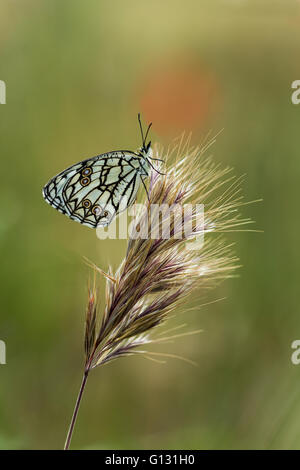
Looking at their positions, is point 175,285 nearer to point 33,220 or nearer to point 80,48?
point 33,220

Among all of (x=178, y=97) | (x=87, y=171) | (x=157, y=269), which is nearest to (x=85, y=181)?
(x=87, y=171)

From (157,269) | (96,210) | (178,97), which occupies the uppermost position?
(178,97)

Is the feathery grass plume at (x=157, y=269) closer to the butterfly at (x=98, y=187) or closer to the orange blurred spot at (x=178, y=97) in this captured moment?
the butterfly at (x=98, y=187)

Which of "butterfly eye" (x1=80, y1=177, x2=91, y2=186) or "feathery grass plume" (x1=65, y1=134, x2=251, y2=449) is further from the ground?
"butterfly eye" (x1=80, y1=177, x2=91, y2=186)

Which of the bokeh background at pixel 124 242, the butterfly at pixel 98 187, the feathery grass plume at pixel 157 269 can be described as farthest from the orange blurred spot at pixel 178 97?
the feathery grass plume at pixel 157 269

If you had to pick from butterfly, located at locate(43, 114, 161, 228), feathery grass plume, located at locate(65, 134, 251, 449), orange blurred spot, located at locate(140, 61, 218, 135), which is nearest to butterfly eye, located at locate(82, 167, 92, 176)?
butterfly, located at locate(43, 114, 161, 228)

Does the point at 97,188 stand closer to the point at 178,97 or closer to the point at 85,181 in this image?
the point at 85,181

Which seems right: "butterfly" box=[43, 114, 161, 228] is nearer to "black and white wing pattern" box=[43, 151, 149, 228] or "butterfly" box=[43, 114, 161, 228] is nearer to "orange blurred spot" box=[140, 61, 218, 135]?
"black and white wing pattern" box=[43, 151, 149, 228]
